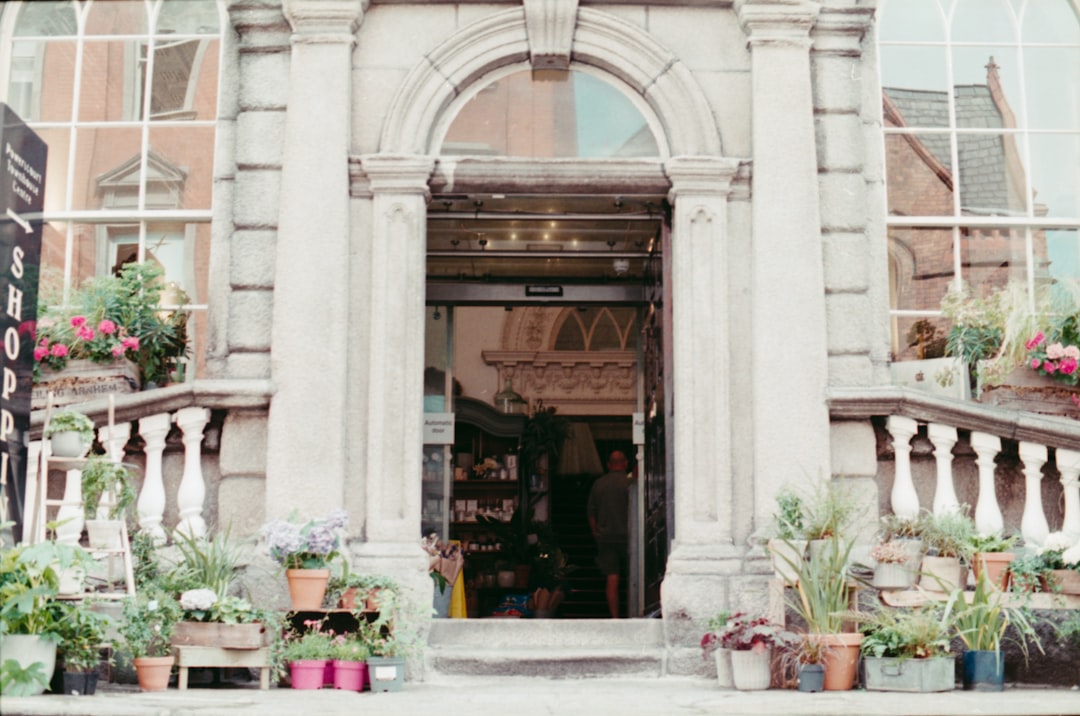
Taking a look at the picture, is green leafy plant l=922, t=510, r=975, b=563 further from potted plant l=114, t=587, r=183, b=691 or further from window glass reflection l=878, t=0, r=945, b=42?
potted plant l=114, t=587, r=183, b=691

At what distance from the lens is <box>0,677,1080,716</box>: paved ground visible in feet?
20.5

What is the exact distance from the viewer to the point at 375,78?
9.16m

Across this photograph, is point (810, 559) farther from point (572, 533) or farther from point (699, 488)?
point (572, 533)

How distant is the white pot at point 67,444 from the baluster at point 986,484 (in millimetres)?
5131

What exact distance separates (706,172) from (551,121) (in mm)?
1132

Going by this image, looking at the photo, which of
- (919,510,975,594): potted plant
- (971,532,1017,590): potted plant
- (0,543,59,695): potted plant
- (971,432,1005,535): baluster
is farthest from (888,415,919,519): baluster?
(0,543,59,695): potted plant

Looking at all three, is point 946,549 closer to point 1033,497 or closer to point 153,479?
point 1033,497

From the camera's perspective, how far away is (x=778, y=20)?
9141 mm

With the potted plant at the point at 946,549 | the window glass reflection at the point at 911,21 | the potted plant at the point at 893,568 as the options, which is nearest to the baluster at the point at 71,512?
the potted plant at the point at 893,568

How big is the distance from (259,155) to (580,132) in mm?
2085

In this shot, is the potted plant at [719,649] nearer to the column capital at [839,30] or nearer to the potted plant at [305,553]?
the potted plant at [305,553]

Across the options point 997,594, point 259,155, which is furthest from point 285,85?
point 997,594

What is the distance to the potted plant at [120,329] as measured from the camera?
28.7 feet

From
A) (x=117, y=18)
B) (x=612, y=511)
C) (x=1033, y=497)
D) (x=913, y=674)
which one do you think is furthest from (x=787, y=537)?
(x=117, y=18)
